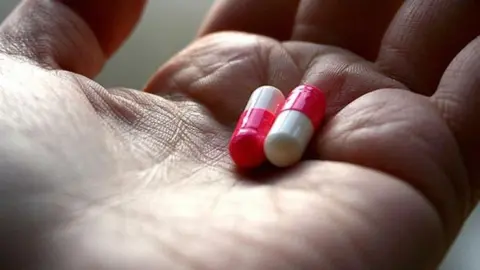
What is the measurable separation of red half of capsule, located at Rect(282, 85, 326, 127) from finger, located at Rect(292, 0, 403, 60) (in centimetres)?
16

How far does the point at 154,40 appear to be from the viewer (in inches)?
52.6

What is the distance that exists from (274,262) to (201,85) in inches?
13.1

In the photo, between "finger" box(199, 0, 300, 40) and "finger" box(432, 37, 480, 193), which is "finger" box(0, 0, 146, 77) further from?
"finger" box(432, 37, 480, 193)

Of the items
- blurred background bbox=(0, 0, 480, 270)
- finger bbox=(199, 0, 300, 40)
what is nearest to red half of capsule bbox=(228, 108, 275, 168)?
finger bbox=(199, 0, 300, 40)

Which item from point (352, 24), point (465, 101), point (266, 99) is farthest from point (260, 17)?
point (465, 101)

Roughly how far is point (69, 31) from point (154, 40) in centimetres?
40

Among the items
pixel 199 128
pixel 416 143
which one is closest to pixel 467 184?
pixel 416 143

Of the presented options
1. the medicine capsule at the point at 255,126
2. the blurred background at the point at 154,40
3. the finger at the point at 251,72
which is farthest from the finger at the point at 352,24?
the blurred background at the point at 154,40

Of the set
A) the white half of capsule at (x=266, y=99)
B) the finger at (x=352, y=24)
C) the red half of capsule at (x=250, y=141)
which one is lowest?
the red half of capsule at (x=250, y=141)

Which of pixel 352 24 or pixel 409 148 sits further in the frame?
pixel 352 24

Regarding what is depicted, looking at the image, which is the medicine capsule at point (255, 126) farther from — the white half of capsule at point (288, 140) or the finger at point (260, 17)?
the finger at point (260, 17)

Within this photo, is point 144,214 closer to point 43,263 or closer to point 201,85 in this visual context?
point 43,263

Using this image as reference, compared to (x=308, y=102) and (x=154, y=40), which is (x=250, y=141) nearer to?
(x=308, y=102)

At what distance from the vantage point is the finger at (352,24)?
98cm
